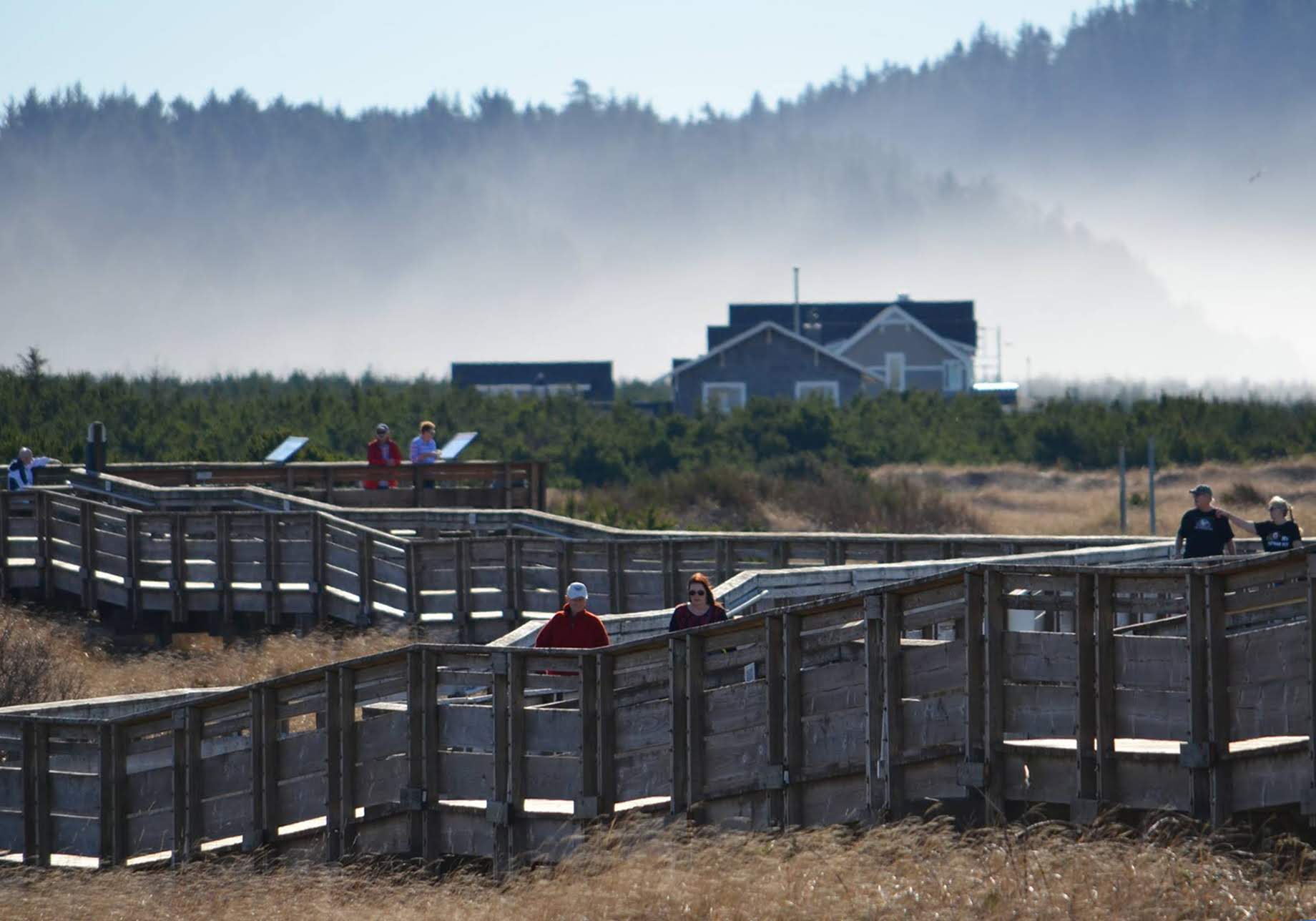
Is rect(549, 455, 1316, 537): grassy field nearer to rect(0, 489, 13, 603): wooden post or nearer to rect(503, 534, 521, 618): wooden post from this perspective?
rect(0, 489, 13, 603): wooden post

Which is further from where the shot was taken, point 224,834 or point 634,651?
point 224,834

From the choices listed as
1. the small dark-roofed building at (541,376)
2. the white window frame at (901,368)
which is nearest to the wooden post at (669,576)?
the white window frame at (901,368)

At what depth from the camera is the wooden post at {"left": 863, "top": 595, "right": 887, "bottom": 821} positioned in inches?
448

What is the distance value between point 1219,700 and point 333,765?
20.3 ft

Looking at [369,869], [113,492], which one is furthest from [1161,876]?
[113,492]

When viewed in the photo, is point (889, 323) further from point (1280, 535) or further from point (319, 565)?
point (1280, 535)

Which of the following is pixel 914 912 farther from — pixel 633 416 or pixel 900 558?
pixel 633 416

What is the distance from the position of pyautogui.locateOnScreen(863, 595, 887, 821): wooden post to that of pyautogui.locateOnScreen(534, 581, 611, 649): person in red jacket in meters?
2.30

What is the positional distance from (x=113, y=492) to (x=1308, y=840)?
63.9 feet

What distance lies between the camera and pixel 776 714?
38.9ft

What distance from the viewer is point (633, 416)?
6334 cm

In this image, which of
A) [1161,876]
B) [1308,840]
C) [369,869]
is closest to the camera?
[1161,876]

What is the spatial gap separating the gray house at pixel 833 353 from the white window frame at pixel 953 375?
0.10 ft

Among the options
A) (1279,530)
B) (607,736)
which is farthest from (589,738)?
(1279,530)
